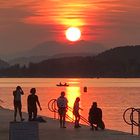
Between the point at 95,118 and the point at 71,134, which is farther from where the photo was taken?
the point at 95,118

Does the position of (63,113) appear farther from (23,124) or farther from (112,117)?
(112,117)

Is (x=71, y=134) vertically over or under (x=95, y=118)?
under

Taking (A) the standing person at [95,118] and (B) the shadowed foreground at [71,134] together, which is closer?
(B) the shadowed foreground at [71,134]

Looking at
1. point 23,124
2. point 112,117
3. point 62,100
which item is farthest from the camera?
point 112,117

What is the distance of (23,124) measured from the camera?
17.6 m

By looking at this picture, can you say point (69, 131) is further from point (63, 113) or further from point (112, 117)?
point (112, 117)

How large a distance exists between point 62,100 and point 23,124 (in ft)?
31.6

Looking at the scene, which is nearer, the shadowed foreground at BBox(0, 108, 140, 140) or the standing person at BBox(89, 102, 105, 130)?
the shadowed foreground at BBox(0, 108, 140, 140)

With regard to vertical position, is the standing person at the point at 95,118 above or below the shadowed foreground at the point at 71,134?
above

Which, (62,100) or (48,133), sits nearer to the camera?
(48,133)

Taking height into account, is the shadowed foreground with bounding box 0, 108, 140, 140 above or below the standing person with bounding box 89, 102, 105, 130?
below

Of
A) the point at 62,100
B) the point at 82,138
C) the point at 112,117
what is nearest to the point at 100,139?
the point at 82,138

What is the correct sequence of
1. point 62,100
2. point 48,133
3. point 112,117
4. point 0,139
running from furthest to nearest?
point 112,117
point 62,100
point 48,133
point 0,139

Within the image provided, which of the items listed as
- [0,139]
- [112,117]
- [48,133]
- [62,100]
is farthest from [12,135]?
[112,117]
